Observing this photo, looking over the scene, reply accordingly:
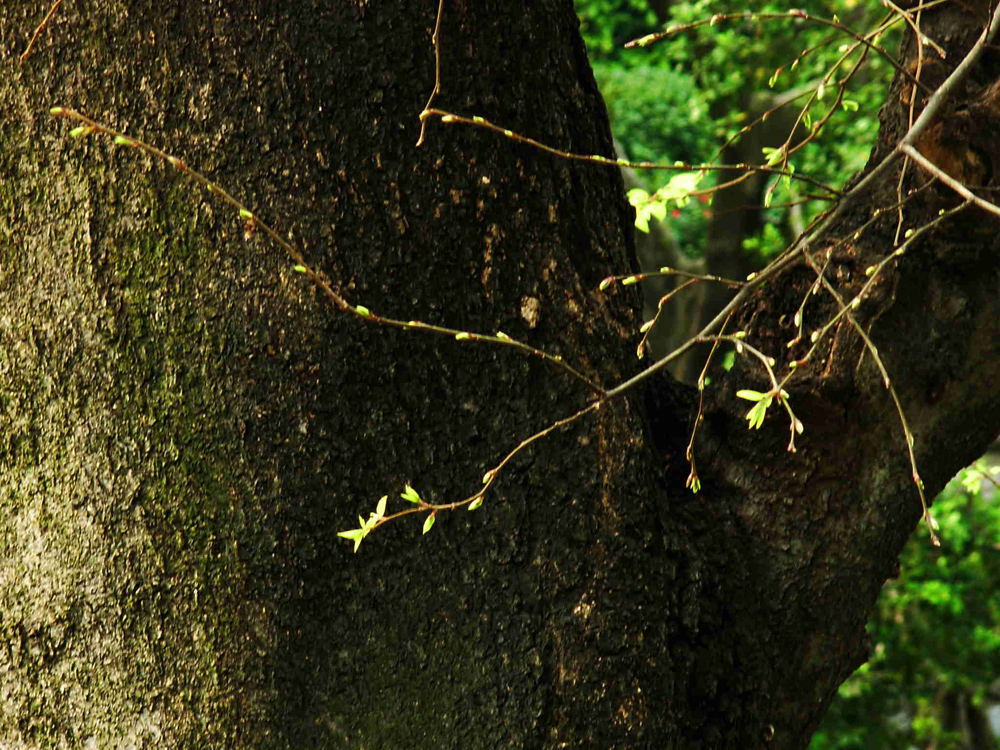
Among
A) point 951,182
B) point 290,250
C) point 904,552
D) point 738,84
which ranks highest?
point 951,182

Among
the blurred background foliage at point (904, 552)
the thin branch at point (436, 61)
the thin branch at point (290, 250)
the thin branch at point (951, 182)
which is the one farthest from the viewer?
the blurred background foliage at point (904, 552)

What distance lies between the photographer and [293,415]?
1.50 m

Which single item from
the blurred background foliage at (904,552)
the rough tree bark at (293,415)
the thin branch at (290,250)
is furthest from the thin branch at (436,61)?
the blurred background foliage at (904,552)

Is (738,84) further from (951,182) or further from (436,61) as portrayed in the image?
(951,182)

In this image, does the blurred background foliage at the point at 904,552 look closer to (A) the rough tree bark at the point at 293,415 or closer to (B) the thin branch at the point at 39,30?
(A) the rough tree bark at the point at 293,415

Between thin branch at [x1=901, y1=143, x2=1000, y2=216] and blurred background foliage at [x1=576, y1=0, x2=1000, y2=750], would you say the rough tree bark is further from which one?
blurred background foliage at [x1=576, y1=0, x2=1000, y2=750]

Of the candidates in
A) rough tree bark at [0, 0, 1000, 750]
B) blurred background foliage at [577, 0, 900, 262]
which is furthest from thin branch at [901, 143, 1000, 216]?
blurred background foliage at [577, 0, 900, 262]

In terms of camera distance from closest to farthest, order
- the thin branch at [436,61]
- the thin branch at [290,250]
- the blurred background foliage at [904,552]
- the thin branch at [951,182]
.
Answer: the thin branch at [951,182]
the thin branch at [290,250]
the thin branch at [436,61]
the blurred background foliage at [904,552]

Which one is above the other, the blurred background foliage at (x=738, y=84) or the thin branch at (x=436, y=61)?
the thin branch at (x=436, y=61)

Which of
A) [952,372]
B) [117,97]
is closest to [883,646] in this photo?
[952,372]

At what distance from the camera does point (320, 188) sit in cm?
151

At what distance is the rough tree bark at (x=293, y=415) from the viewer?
149 cm

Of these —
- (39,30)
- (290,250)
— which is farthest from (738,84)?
(290,250)

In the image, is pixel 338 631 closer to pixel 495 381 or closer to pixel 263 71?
pixel 495 381
